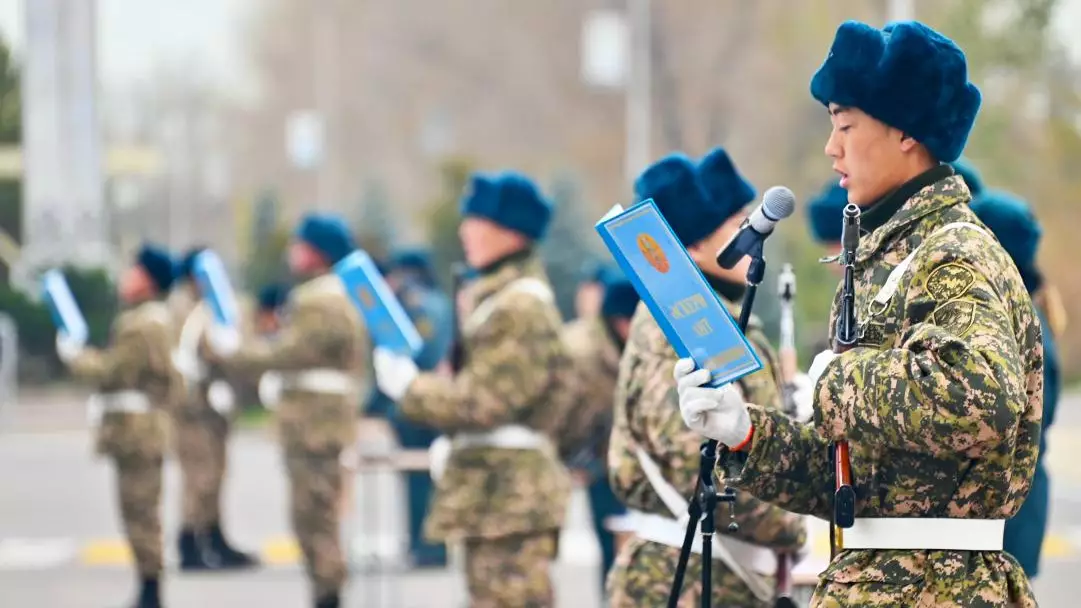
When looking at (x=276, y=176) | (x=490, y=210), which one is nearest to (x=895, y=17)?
(x=490, y=210)

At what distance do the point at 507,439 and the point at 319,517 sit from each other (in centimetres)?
346

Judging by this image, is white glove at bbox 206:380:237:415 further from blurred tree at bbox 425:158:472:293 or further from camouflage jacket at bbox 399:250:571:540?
blurred tree at bbox 425:158:472:293

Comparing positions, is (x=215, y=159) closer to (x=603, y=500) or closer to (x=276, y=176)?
(x=276, y=176)

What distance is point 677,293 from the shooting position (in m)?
4.20

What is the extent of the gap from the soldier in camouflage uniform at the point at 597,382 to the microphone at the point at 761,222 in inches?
199

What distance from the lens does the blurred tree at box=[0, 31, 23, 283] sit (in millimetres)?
37219

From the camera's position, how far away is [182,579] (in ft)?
43.2

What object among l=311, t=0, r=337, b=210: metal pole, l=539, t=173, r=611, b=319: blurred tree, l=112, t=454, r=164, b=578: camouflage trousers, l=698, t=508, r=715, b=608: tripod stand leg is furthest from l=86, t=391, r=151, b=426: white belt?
l=311, t=0, r=337, b=210: metal pole

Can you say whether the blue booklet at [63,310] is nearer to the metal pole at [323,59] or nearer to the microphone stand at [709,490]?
the microphone stand at [709,490]

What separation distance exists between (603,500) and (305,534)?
1619 millimetres

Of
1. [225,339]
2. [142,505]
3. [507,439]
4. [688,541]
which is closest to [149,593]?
[142,505]

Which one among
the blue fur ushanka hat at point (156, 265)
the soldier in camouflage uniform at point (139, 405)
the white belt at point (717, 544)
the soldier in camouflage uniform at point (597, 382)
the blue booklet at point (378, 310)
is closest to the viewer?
the white belt at point (717, 544)

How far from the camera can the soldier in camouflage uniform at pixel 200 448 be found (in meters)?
13.5

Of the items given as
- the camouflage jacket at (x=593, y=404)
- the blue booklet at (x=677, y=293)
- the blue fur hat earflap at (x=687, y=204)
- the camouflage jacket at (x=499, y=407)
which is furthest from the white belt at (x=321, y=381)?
the blue booklet at (x=677, y=293)
